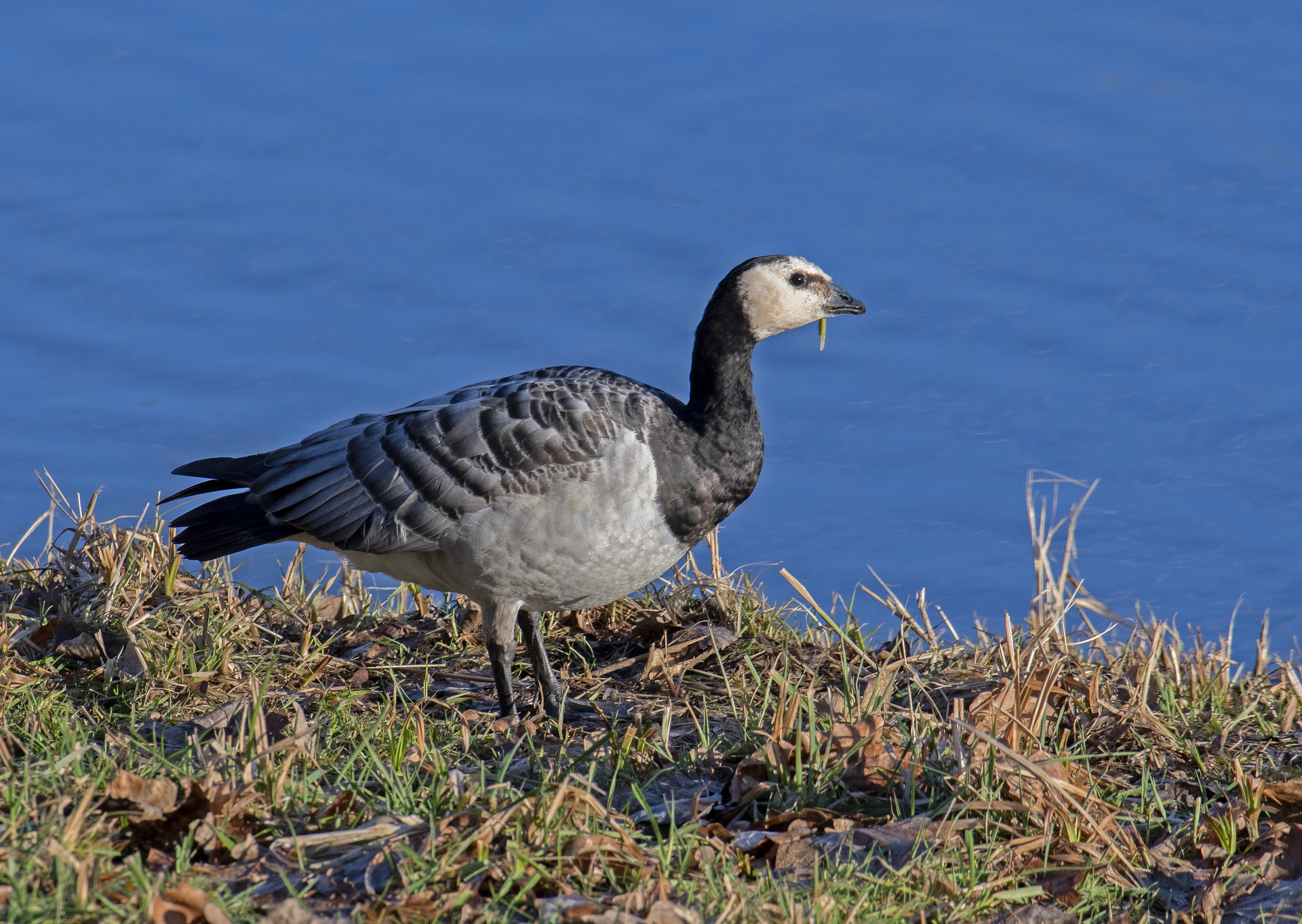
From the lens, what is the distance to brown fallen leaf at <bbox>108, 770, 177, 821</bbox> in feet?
11.5

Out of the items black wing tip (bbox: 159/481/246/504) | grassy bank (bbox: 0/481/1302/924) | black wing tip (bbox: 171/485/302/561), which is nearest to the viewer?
grassy bank (bbox: 0/481/1302/924)

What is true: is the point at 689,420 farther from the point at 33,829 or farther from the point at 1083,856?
the point at 33,829

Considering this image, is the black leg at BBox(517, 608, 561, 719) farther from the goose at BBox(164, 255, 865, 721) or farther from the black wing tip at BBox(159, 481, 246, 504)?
the black wing tip at BBox(159, 481, 246, 504)

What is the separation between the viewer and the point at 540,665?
5.35m

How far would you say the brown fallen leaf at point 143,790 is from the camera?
3504 mm

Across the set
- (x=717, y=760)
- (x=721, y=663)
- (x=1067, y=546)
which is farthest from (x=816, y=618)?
(x=717, y=760)

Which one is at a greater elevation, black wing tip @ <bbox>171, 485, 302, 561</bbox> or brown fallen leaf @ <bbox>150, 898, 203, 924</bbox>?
black wing tip @ <bbox>171, 485, 302, 561</bbox>

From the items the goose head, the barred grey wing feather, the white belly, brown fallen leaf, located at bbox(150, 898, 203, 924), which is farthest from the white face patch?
brown fallen leaf, located at bbox(150, 898, 203, 924)

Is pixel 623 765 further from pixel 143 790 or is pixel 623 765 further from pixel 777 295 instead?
pixel 777 295

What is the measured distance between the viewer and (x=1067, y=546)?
5883mm

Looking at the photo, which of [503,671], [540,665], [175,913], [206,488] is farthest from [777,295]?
[175,913]

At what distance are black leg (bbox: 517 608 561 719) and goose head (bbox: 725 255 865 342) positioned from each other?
1.48 meters

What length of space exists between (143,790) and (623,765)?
1.38 m

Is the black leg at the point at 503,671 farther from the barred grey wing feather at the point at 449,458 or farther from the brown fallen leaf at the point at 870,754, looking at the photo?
the brown fallen leaf at the point at 870,754
